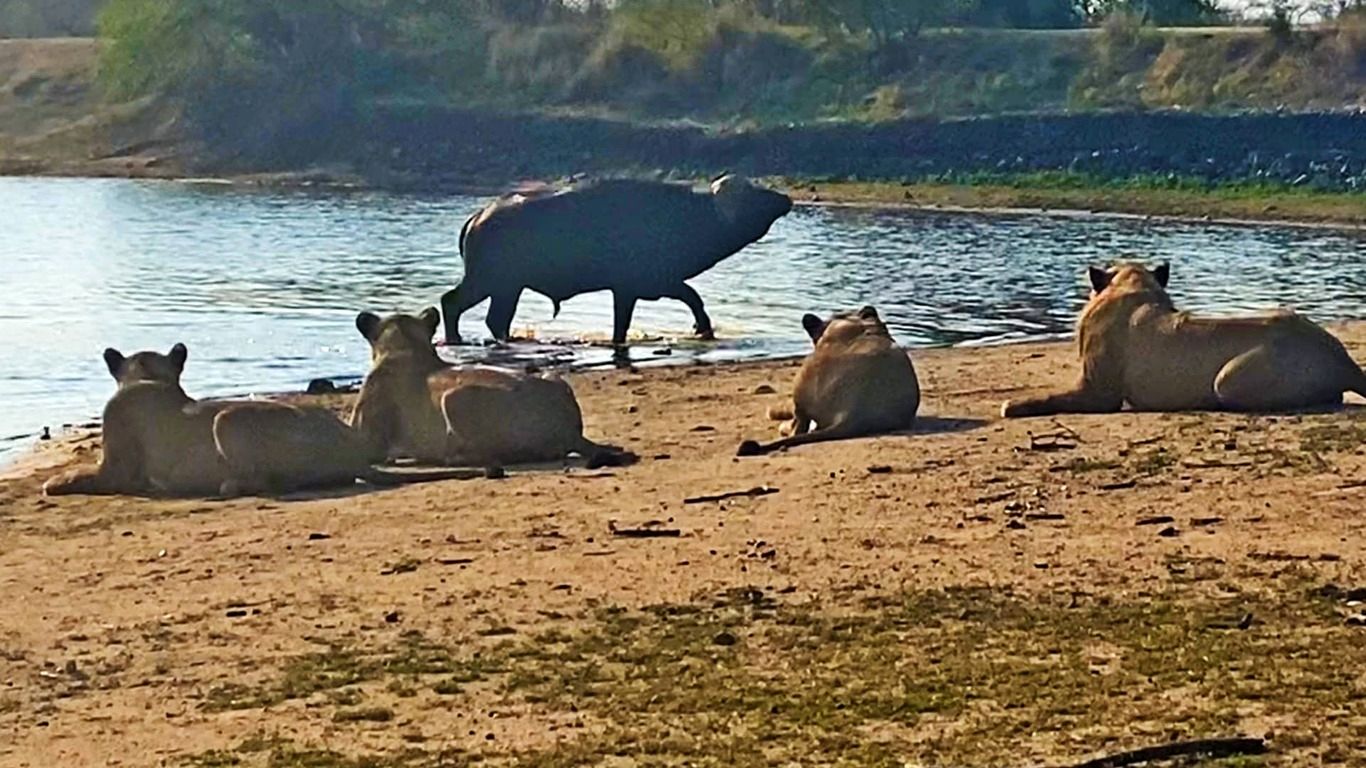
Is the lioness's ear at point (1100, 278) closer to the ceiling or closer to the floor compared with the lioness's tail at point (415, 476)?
closer to the ceiling

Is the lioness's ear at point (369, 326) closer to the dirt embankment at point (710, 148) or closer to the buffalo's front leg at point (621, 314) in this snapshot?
the buffalo's front leg at point (621, 314)

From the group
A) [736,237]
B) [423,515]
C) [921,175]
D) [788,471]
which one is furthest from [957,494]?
[921,175]

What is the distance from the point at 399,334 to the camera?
14.7 m

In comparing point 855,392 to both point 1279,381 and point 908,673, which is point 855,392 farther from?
point 908,673

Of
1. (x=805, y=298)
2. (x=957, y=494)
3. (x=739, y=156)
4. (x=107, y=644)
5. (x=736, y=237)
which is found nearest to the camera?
(x=107, y=644)

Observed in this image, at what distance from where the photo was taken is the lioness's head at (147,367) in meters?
14.1

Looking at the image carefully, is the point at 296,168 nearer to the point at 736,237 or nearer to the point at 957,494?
the point at 736,237

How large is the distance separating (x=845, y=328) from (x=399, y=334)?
2.62 meters

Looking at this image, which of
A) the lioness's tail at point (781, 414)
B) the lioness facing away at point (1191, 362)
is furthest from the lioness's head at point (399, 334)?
the lioness facing away at point (1191, 362)

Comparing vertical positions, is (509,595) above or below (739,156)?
above

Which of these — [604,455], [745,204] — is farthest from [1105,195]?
[604,455]

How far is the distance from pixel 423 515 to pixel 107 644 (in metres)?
2.90

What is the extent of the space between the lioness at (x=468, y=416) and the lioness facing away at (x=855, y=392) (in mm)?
1156

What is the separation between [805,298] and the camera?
28266 mm
